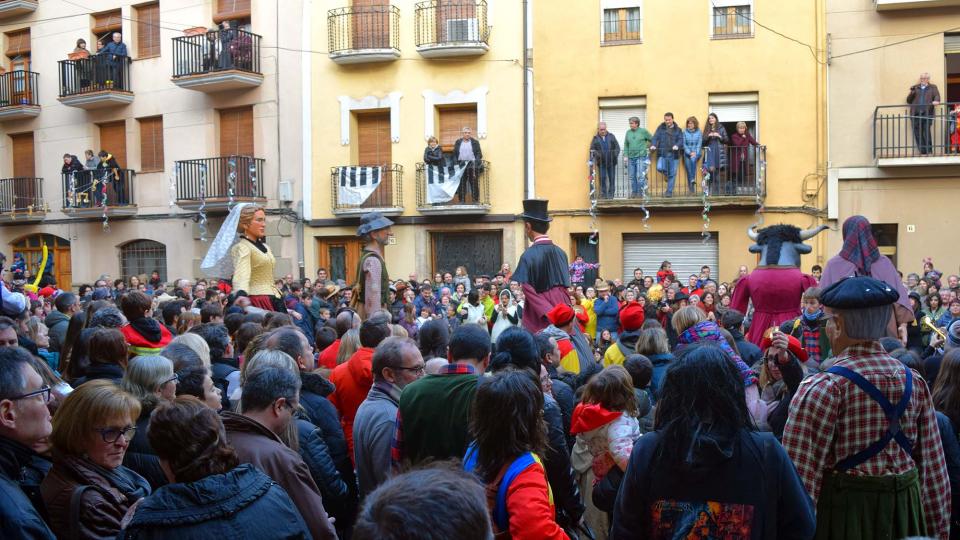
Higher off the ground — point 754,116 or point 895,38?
point 895,38

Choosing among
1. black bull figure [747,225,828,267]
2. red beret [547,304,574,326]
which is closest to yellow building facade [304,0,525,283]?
black bull figure [747,225,828,267]

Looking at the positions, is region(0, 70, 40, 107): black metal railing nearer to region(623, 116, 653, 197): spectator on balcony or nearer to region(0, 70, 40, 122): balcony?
region(0, 70, 40, 122): balcony

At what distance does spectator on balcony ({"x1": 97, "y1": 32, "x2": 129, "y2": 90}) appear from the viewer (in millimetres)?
22812

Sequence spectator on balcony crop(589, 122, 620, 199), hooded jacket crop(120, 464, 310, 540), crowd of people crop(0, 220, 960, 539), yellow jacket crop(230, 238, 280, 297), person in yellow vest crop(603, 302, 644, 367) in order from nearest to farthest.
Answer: hooded jacket crop(120, 464, 310, 540) < crowd of people crop(0, 220, 960, 539) < person in yellow vest crop(603, 302, 644, 367) < yellow jacket crop(230, 238, 280, 297) < spectator on balcony crop(589, 122, 620, 199)

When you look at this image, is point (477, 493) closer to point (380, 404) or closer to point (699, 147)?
point (380, 404)

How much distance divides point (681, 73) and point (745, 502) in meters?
17.4

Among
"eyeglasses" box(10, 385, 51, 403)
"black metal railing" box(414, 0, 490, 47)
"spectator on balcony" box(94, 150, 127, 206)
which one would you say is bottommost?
"eyeglasses" box(10, 385, 51, 403)

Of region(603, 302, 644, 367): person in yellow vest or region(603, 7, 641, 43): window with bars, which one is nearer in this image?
region(603, 302, 644, 367): person in yellow vest

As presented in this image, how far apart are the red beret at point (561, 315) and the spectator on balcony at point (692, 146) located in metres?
12.3

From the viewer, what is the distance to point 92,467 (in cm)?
322

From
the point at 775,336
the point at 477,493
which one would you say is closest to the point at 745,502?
the point at 477,493

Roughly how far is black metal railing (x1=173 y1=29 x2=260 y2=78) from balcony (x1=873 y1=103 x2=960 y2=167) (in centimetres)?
1382

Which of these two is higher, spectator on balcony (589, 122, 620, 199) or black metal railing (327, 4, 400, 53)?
black metal railing (327, 4, 400, 53)

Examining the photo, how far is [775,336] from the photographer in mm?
4516
